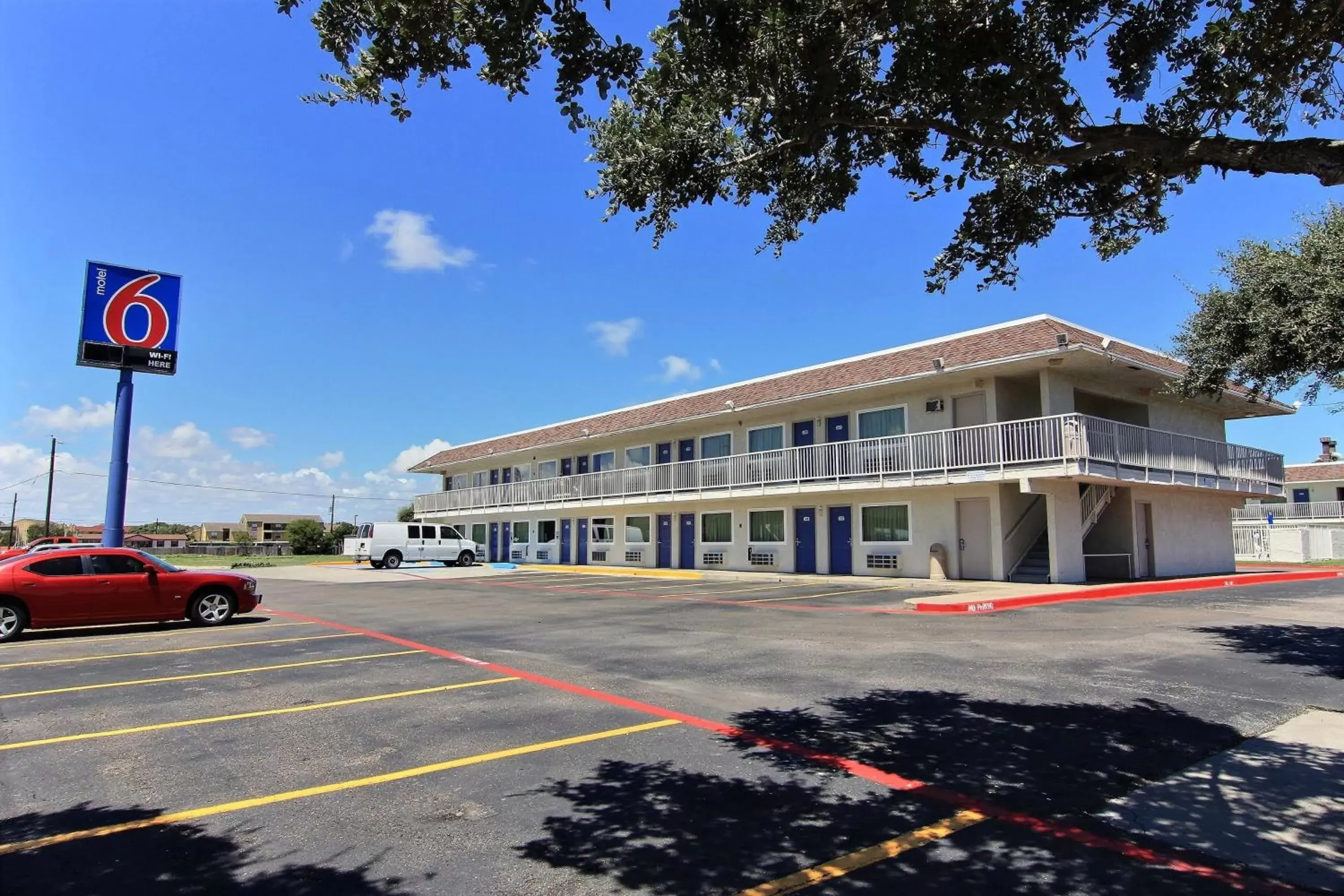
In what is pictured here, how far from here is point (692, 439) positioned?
3053 cm

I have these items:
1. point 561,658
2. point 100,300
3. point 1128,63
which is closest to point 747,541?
point 561,658

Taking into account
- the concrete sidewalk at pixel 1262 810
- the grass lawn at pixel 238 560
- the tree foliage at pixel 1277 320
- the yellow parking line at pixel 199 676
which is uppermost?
the tree foliage at pixel 1277 320

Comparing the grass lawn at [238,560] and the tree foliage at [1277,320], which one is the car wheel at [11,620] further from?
the grass lawn at [238,560]

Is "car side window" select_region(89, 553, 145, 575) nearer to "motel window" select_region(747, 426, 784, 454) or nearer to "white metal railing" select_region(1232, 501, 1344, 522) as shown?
"motel window" select_region(747, 426, 784, 454)

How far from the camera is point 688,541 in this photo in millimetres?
30297

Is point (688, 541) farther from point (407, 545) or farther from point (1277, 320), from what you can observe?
point (1277, 320)

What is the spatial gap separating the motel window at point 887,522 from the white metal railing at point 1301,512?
2850 cm

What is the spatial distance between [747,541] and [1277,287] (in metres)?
18.0

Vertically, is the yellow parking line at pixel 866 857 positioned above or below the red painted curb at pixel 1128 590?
below

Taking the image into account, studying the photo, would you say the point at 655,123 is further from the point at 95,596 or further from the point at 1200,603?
the point at 1200,603

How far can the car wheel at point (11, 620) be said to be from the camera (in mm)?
11680

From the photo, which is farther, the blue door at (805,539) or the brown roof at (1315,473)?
the brown roof at (1315,473)

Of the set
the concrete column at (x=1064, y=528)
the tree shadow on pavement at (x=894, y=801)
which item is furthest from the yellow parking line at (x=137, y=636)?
the concrete column at (x=1064, y=528)

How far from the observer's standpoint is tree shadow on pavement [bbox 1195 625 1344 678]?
345 inches
